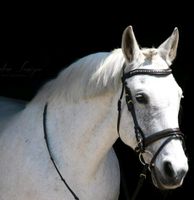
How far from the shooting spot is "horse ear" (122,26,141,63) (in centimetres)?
250

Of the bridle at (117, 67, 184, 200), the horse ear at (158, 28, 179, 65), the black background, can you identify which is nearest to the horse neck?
the bridle at (117, 67, 184, 200)

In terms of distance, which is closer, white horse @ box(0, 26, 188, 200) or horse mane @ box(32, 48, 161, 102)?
white horse @ box(0, 26, 188, 200)

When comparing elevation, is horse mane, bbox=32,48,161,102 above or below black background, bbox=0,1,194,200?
above

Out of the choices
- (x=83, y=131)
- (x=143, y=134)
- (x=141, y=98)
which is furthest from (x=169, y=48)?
(x=83, y=131)

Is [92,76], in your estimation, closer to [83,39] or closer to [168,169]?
[168,169]

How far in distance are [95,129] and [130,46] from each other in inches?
20.9

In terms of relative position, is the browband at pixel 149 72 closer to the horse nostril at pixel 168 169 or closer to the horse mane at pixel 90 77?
the horse mane at pixel 90 77

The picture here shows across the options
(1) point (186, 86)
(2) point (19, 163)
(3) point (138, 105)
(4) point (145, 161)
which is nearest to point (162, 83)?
(3) point (138, 105)

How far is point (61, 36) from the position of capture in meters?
5.64

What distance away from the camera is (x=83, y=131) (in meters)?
2.80

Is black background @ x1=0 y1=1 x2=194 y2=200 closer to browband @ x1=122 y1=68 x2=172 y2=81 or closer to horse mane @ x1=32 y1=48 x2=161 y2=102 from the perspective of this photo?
horse mane @ x1=32 y1=48 x2=161 y2=102

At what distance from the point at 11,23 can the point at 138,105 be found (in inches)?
139

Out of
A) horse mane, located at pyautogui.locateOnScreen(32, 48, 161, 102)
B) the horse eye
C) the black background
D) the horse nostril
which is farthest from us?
the black background

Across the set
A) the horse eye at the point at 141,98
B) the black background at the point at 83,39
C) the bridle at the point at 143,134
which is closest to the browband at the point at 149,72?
the bridle at the point at 143,134
